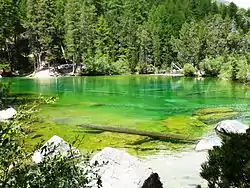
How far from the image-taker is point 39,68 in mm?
75500

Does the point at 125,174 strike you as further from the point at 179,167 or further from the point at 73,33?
the point at 73,33

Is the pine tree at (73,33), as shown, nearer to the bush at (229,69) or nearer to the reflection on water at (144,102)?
the bush at (229,69)

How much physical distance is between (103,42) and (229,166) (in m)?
78.2

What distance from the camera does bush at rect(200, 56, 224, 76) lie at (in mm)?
71438

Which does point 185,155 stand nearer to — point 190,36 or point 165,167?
point 165,167

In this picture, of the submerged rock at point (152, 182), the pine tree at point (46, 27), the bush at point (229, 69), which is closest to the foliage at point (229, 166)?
the submerged rock at point (152, 182)

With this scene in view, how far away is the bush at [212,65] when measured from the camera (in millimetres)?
71438

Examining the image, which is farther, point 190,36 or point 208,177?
point 190,36

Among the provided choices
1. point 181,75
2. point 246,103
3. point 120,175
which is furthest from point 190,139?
point 181,75

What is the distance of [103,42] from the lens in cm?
8225

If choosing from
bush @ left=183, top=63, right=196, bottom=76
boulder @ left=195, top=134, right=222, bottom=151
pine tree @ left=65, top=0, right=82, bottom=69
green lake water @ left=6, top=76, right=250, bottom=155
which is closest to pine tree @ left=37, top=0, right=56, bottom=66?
pine tree @ left=65, top=0, right=82, bottom=69

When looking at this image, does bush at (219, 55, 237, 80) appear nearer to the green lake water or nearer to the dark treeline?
the dark treeline

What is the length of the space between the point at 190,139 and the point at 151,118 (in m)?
6.82

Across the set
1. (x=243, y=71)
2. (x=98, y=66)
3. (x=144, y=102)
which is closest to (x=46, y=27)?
(x=98, y=66)
